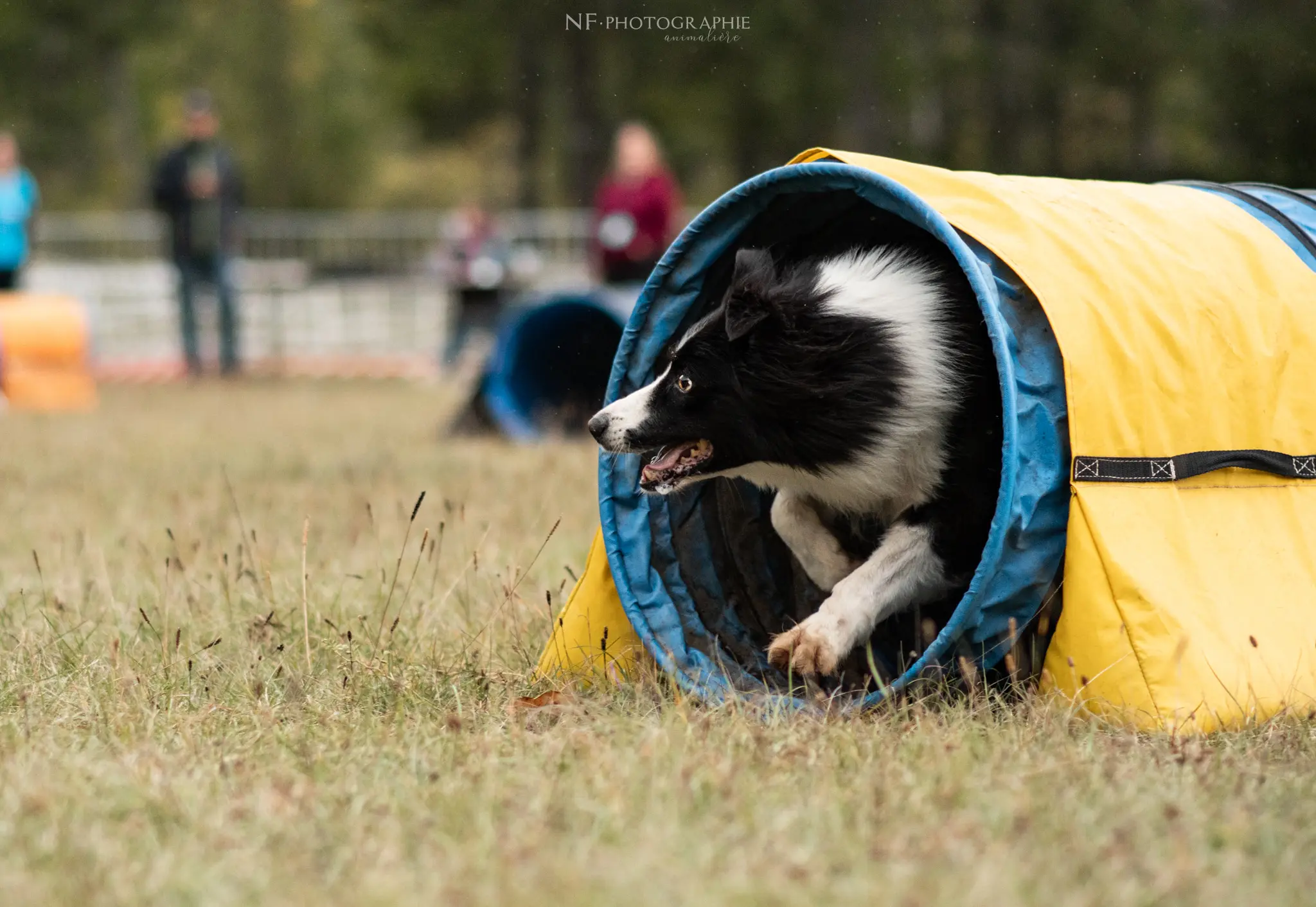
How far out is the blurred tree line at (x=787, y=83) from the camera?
22328mm

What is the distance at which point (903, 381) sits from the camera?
Result: 378 centimetres

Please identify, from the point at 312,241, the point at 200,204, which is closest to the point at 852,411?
the point at 200,204

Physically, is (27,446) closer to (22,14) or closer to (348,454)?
(348,454)

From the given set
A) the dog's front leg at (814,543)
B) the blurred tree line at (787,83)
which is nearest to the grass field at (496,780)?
the dog's front leg at (814,543)

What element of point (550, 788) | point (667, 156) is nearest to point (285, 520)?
point (550, 788)

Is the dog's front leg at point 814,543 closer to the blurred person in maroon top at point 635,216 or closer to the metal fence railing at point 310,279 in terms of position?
the blurred person in maroon top at point 635,216

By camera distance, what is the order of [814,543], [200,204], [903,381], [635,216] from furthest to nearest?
[200,204]
[635,216]
[814,543]
[903,381]

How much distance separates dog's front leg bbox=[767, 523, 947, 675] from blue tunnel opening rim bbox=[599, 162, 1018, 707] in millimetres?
120

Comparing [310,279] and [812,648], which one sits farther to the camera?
[310,279]

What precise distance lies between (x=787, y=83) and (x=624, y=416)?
962 inches

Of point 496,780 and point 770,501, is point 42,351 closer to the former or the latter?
point 770,501

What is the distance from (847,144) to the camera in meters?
22.6

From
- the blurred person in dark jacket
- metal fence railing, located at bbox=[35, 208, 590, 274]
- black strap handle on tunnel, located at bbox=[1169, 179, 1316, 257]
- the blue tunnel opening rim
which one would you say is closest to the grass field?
the blue tunnel opening rim

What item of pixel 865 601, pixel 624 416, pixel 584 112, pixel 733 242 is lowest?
pixel 865 601
